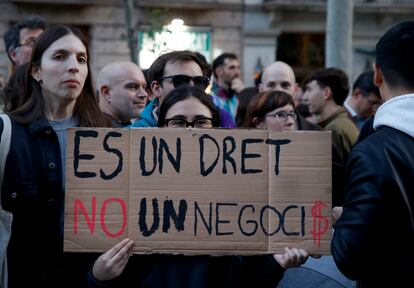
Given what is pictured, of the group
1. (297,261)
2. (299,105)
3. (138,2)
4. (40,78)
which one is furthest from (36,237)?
(138,2)

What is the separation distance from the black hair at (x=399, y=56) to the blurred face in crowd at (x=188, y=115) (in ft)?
2.41

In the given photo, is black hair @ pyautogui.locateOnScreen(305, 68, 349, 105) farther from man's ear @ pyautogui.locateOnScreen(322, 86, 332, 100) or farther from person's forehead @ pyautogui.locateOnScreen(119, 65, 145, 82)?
person's forehead @ pyautogui.locateOnScreen(119, 65, 145, 82)

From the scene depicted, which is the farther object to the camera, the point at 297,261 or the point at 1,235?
the point at 1,235

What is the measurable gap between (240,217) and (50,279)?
2.75 ft

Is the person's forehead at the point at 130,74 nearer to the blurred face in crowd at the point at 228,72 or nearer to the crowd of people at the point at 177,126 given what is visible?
the crowd of people at the point at 177,126

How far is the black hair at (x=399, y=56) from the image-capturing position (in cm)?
226

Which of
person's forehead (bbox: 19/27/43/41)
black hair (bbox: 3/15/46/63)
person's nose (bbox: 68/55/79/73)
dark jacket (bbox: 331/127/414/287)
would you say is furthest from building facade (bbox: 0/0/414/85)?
dark jacket (bbox: 331/127/414/287)

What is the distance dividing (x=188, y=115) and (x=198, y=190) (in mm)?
408

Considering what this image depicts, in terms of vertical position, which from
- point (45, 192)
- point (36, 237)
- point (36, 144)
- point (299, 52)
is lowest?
point (36, 237)

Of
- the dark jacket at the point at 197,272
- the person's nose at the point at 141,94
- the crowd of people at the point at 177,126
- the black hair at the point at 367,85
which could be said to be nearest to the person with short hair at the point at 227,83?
the black hair at the point at 367,85

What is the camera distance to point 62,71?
2.82 metres

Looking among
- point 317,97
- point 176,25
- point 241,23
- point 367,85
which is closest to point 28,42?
point 317,97

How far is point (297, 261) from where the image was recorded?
7.64ft

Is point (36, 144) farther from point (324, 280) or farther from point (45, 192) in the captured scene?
point (324, 280)
